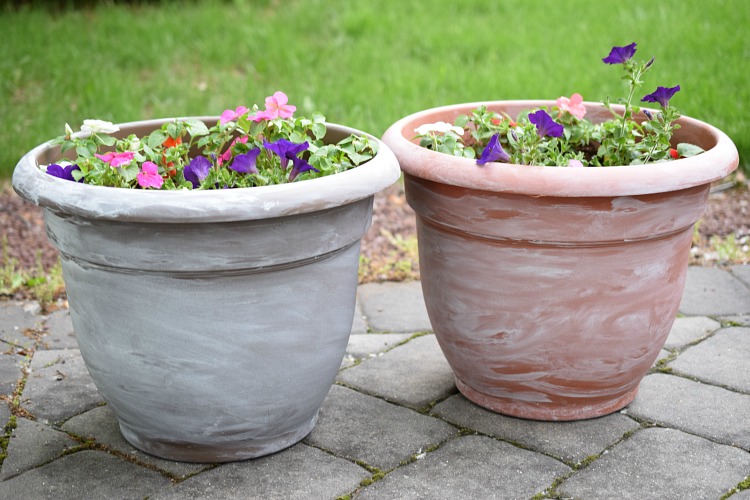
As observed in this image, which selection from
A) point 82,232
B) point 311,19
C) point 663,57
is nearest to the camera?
point 82,232

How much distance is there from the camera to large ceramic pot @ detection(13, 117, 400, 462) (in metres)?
1.87

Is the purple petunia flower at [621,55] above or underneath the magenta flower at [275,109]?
above

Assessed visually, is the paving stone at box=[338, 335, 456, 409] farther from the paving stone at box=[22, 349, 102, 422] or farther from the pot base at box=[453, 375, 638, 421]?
the paving stone at box=[22, 349, 102, 422]

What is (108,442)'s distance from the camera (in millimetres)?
2307

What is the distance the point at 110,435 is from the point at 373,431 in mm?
705

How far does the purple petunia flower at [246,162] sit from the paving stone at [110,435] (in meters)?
0.75

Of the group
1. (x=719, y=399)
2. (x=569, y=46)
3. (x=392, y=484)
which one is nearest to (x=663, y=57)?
(x=569, y=46)

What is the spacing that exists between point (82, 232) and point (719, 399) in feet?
5.87

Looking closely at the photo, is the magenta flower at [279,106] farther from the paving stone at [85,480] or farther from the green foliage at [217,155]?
the paving stone at [85,480]

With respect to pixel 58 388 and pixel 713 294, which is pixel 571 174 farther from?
pixel 58 388

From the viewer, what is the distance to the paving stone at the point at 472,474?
6.81 feet

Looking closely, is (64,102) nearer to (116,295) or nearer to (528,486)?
(116,295)

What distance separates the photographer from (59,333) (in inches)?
116

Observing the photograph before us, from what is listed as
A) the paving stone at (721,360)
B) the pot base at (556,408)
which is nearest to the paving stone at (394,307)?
the pot base at (556,408)
